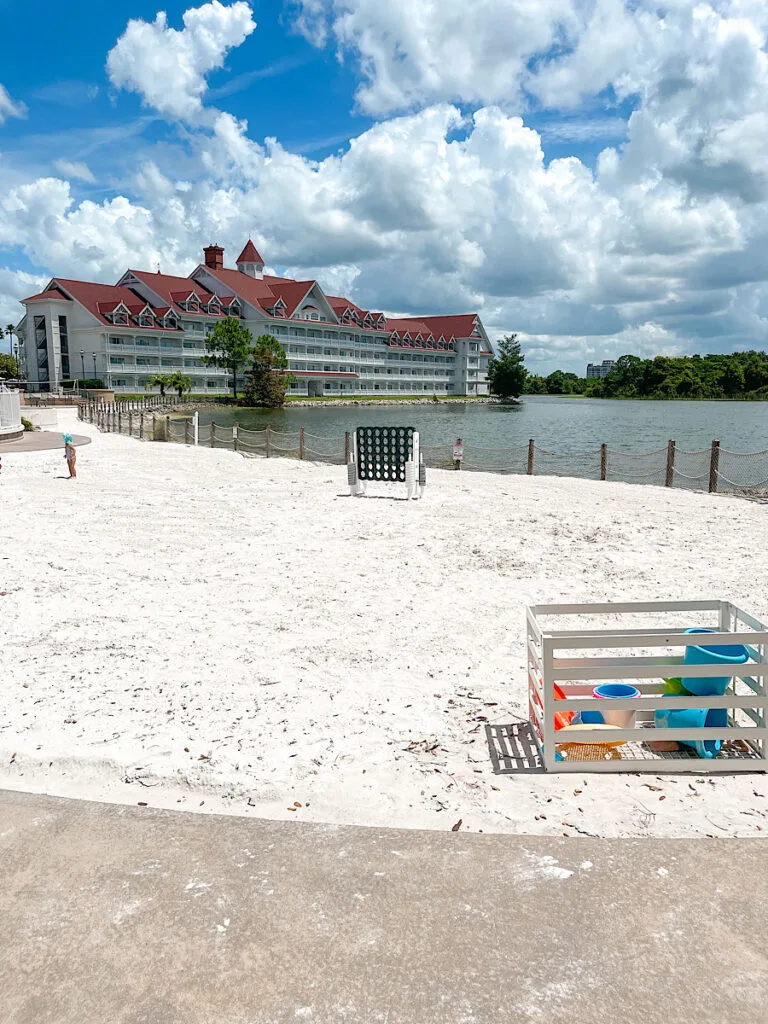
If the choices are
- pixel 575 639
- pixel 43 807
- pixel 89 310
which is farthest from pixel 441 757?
pixel 89 310

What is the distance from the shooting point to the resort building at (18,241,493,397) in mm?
78062

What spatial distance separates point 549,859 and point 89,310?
82.9 meters

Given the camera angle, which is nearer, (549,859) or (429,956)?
(429,956)

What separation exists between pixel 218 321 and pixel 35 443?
63.6m

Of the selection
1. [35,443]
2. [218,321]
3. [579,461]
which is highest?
[218,321]

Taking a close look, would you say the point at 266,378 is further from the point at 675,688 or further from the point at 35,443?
the point at 675,688

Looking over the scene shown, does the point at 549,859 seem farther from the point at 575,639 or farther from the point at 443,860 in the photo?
the point at 575,639

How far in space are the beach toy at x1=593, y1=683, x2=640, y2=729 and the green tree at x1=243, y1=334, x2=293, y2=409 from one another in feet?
259

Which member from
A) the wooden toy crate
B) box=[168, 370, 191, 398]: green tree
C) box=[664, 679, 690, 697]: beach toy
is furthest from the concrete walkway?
box=[168, 370, 191, 398]: green tree

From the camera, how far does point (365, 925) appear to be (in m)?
3.48

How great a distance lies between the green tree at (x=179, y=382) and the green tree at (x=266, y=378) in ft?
23.0

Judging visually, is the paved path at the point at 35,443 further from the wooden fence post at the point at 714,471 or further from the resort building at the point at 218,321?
the resort building at the point at 218,321

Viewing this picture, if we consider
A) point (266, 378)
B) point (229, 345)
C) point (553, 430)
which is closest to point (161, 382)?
point (229, 345)

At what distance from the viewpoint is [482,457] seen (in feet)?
120
